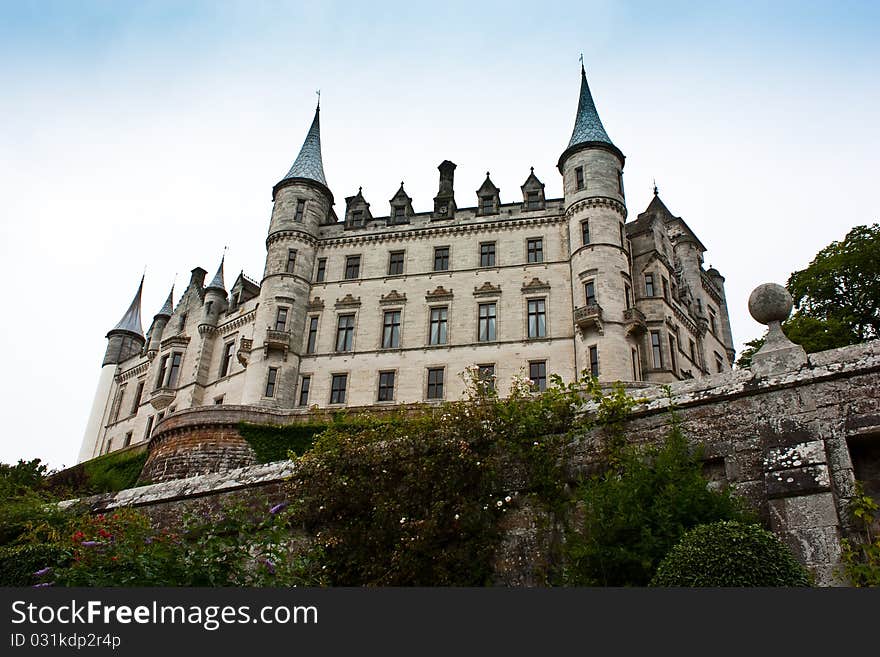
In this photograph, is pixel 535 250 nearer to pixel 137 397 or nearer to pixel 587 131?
pixel 587 131

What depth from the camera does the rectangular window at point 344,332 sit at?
39500 mm

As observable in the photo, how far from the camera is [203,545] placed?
7.92 metres

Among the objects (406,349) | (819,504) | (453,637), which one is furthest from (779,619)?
(406,349)

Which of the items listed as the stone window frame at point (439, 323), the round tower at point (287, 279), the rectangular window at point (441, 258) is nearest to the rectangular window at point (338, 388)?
the round tower at point (287, 279)

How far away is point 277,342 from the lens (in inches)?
1521

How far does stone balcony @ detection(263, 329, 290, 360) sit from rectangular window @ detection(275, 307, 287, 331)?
0.76 meters

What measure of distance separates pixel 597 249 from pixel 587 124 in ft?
29.7

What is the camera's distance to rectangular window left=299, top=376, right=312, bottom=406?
1497 inches

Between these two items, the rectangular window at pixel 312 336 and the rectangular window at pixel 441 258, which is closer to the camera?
the rectangular window at pixel 312 336

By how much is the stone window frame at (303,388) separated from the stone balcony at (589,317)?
13993mm

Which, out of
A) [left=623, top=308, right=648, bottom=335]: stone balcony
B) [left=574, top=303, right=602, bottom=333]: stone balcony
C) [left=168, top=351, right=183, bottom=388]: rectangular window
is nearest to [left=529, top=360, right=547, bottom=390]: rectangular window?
[left=574, top=303, right=602, bottom=333]: stone balcony

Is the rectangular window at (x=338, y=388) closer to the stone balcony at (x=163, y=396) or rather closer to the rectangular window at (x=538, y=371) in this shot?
→ the rectangular window at (x=538, y=371)

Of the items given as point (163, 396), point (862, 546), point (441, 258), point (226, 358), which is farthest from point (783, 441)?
point (163, 396)

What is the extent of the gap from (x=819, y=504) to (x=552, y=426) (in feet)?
11.5
